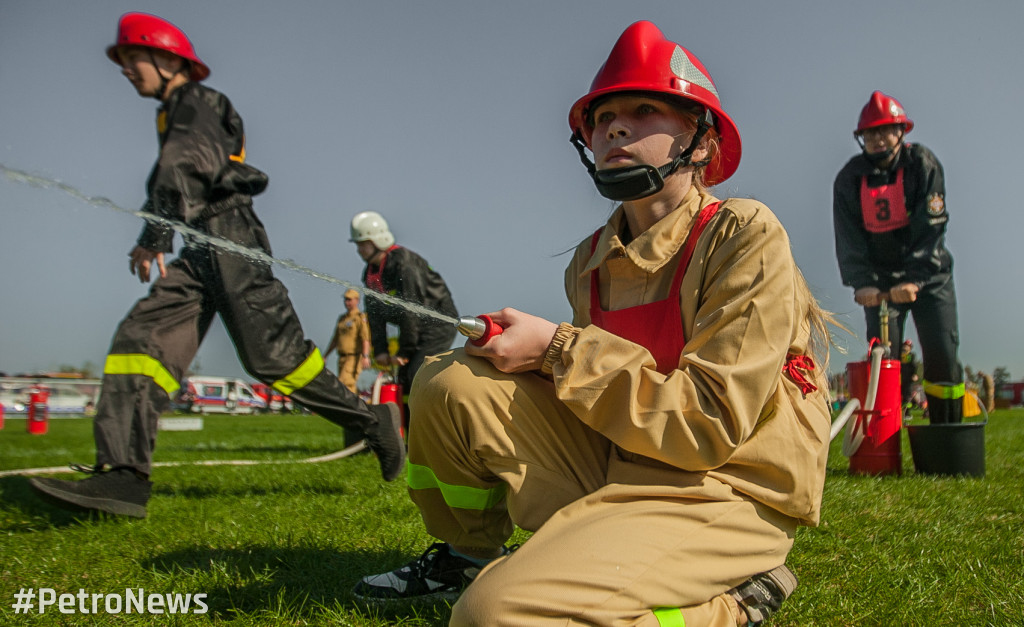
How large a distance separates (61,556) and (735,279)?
2.65m

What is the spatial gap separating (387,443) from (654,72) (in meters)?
2.91

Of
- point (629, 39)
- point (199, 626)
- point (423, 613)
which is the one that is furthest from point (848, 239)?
point (199, 626)

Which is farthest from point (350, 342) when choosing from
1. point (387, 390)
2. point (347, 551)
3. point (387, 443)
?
point (347, 551)

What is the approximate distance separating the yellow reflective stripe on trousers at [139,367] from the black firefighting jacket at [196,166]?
1.74ft

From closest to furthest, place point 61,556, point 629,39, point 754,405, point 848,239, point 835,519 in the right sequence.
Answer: point 754,405
point 629,39
point 61,556
point 835,519
point 848,239

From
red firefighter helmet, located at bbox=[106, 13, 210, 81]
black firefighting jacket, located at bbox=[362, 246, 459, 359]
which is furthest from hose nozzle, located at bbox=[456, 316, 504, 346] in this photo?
black firefighting jacket, located at bbox=[362, 246, 459, 359]

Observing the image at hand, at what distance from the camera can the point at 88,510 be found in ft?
11.2

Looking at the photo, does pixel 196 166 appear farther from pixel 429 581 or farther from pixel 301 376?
pixel 429 581

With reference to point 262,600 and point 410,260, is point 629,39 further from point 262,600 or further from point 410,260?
point 410,260

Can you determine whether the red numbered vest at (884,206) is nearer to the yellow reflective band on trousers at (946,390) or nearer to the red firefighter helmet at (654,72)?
the yellow reflective band on trousers at (946,390)

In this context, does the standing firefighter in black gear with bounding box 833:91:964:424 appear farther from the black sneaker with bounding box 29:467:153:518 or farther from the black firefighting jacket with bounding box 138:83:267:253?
the black sneaker with bounding box 29:467:153:518

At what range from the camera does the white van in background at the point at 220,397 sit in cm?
3806

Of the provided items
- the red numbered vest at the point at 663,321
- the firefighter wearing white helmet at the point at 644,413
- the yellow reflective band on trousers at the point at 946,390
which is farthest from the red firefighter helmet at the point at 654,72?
the yellow reflective band on trousers at the point at 946,390

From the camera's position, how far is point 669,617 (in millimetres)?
1679
